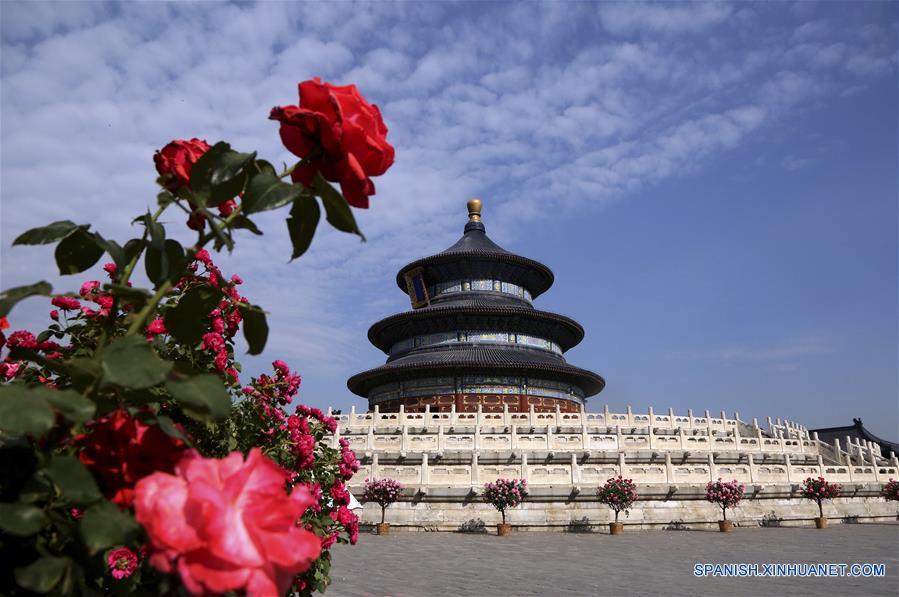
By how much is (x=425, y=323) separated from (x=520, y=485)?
21.0m

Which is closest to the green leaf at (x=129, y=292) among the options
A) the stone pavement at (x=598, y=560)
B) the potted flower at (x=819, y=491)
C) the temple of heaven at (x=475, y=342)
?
the stone pavement at (x=598, y=560)

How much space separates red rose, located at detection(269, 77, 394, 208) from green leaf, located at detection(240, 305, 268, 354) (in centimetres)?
36

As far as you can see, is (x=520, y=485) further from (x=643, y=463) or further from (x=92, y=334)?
(x=92, y=334)

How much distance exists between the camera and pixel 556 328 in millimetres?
38969

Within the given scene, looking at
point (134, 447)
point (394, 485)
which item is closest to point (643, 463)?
point (394, 485)

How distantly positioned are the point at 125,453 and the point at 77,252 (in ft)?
2.18

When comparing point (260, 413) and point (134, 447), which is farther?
point (260, 413)

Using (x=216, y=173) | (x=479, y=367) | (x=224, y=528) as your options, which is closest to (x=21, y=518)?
(x=224, y=528)

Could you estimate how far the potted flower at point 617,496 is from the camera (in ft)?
59.7

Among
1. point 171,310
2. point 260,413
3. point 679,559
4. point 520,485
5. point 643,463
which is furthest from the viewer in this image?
point 643,463

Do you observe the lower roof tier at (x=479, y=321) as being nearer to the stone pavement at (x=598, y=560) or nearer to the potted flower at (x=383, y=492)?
the potted flower at (x=383, y=492)

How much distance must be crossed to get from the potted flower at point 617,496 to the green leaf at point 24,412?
62.2ft

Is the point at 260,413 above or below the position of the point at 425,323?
below

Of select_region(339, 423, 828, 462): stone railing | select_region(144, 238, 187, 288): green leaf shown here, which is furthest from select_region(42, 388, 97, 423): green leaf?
select_region(339, 423, 828, 462): stone railing
